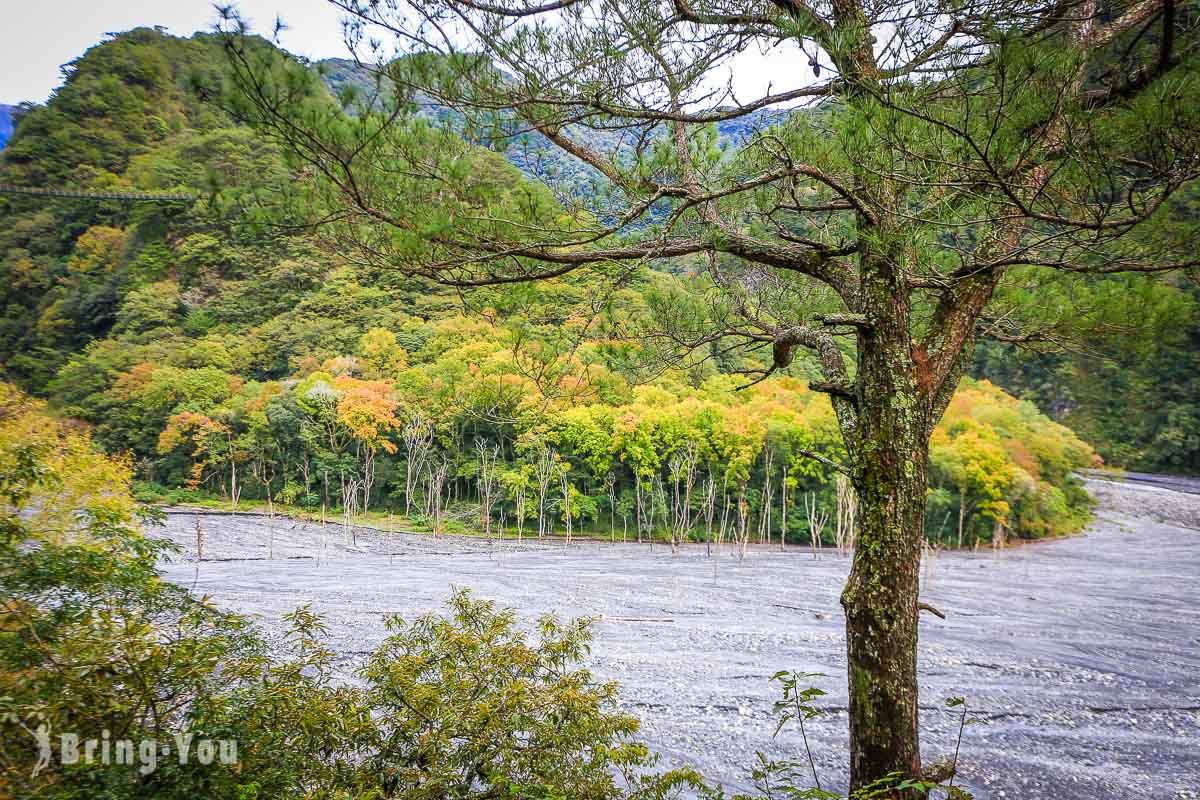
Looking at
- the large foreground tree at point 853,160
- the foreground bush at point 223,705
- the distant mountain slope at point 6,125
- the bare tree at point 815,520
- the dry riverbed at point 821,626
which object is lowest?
the dry riverbed at point 821,626

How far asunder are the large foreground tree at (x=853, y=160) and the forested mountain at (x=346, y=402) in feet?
26.3

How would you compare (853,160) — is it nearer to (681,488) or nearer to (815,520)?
(815,520)

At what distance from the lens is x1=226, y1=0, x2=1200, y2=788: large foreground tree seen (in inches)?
63.7

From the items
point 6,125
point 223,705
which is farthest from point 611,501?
point 6,125

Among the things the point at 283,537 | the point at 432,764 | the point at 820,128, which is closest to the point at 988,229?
the point at 820,128


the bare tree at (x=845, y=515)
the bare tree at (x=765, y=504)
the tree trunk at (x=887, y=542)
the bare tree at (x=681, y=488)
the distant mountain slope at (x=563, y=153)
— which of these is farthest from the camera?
the bare tree at (x=765, y=504)

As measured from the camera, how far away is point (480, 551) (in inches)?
541

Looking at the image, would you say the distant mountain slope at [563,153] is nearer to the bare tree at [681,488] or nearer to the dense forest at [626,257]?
the dense forest at [626,257]

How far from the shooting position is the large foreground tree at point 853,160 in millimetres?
1618

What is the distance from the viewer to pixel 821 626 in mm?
8062

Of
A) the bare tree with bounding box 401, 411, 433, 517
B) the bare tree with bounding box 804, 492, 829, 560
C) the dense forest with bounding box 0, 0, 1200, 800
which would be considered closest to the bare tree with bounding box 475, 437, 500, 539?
the bare tree with bounding box 401, 411, 433, 517

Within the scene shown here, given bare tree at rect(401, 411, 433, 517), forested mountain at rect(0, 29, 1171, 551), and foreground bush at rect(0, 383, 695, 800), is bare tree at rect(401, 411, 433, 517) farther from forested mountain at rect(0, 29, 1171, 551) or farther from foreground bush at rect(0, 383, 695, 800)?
foreground bush at rect(0, 383, 695, 800)

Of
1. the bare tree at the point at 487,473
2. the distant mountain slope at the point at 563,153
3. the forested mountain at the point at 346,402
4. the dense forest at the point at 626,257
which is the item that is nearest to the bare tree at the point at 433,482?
the forested mountain at the point at 346,402

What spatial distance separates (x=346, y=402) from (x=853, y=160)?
1590cm
